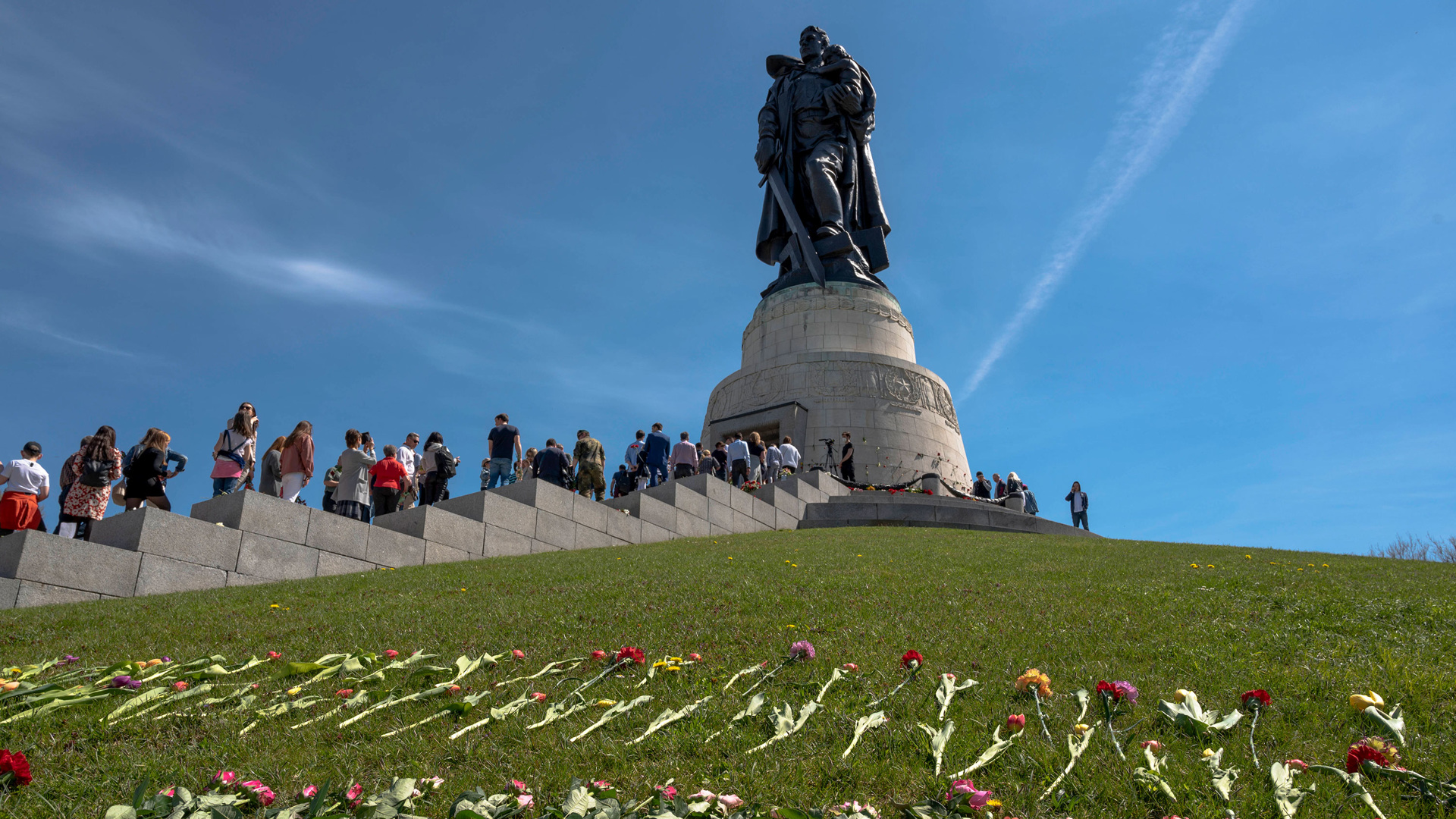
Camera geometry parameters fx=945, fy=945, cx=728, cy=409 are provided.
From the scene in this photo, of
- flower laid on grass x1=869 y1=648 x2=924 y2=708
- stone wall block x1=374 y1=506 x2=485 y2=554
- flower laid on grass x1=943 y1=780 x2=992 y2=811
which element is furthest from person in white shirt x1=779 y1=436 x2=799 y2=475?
flower laid on grass x1=943 y1=780 x2=992 y2=811

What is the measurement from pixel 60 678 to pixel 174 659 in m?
0.66

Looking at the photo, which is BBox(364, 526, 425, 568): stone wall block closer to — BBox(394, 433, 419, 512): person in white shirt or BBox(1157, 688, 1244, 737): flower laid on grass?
BBox(394, 433, 419, 512): person in white shirt

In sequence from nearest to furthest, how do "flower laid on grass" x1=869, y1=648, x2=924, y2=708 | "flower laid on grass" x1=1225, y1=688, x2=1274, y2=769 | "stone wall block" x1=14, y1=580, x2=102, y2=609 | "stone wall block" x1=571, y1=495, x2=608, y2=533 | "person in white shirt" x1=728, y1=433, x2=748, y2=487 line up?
"flower laid on grass" x1=1225, y1=688, x2=1274, y2=769 → "flower laid on grass" x1=869, y1=648, x2=924, y2=708 → "stone wall block" x1=14, y1=580, x2=102, y2=609 → "stone wall block" x1=571, y1=495, x2=608, y2=533 → "person in white shirt" x1=728, y1=433, x2=748, y2=487

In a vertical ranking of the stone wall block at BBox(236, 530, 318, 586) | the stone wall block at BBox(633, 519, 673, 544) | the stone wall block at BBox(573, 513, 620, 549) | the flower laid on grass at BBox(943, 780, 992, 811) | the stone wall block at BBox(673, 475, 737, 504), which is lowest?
the flower laid on grass at BBox(943, 780, 992, 811)

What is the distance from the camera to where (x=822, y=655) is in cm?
557

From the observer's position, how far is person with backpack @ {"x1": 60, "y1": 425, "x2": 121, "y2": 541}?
419 inches

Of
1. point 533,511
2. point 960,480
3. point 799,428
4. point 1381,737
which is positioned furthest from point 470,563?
point 960,480

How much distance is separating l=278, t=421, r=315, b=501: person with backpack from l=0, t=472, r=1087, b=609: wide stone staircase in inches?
43.6

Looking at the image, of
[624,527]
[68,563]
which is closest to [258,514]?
[68,563]

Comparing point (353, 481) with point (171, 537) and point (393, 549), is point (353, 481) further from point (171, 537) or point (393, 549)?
point (171, 537)

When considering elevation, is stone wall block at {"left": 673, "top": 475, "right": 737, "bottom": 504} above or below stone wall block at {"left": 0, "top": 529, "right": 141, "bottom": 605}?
above

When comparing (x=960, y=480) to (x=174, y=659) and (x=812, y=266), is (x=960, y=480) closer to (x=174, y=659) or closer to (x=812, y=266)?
(x=812, y=266)

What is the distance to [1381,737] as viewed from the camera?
4.17 meters

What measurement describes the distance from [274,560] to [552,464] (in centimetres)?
651
